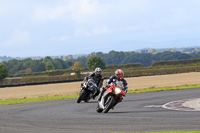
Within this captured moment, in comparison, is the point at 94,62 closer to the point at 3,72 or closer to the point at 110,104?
the point at 3,72

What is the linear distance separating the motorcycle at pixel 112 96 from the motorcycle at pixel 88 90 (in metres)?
6.02

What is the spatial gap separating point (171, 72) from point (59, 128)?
72.8 m

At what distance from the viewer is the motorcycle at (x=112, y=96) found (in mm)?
18489

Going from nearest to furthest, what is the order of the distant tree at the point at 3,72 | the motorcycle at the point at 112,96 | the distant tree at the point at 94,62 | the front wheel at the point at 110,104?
the motorcycle at the point at 112,96
the front wheel at the point at 110,104
the distant tree at the point at 3,72
the distant tree at the point at 94,62

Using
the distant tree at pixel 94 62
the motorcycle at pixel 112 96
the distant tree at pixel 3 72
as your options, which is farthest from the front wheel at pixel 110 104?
the distant tree at pixel 94 62

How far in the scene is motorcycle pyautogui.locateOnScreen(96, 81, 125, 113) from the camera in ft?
60.7

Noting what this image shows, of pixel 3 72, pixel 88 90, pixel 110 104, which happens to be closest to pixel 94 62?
→ pixel 3 72

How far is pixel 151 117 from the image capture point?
16219 millimetres

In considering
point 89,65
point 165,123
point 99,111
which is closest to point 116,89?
point 99,111

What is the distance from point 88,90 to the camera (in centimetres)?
2602

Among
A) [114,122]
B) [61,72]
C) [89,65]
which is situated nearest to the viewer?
[114,122]

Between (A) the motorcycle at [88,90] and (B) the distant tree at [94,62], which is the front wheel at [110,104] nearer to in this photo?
(A) the motorcycle at [88,90]

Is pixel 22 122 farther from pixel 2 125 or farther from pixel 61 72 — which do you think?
pixel 61 72

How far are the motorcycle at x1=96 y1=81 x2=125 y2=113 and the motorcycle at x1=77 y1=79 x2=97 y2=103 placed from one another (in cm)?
602
